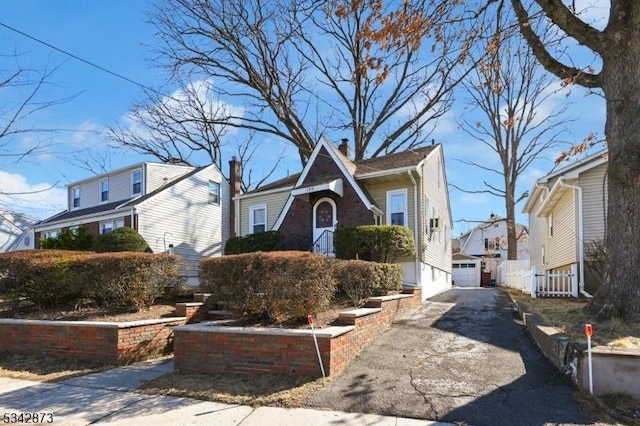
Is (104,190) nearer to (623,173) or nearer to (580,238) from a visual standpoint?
(580,238)

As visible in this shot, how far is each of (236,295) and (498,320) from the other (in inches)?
231

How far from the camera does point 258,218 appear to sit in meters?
20.3

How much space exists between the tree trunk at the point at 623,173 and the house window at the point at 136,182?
2258 centimetres

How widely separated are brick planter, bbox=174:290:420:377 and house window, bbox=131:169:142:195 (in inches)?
773

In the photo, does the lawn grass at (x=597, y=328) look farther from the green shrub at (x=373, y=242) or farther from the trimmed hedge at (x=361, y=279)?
the green shrub at (x=373, y=242)

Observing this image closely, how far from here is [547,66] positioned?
29.9 ft

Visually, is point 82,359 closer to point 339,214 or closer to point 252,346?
point 252,346

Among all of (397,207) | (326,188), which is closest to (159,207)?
(326,188)

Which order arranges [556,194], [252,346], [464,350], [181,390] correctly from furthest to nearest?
[556,194] → [464,350] → [252,346] → [181,390]

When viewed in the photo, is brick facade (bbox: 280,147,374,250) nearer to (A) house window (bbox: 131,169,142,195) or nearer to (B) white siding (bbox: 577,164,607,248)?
(B) white siding (bbox: 577,164,607,248)

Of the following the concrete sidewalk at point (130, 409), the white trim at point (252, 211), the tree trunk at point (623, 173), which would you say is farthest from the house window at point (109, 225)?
the tree trunk at point (623, 173)

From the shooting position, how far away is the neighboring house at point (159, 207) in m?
23.2

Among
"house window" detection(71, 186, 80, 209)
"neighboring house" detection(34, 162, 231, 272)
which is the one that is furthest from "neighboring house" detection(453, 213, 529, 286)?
"house window" detection(71, 186, 80, 209)

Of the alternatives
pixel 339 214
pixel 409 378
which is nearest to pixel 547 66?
pixel 409 378
